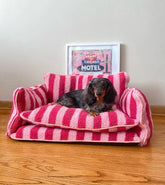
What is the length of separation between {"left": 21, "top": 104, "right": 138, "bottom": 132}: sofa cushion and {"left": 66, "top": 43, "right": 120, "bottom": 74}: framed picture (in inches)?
41.7

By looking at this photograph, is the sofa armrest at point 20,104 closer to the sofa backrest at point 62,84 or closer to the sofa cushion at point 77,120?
the sofa cushion at point 77,120

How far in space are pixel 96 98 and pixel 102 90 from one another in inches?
6.0

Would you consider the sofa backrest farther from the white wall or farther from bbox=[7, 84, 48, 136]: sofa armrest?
the white wall

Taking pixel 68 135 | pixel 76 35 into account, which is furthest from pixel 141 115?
pixel 76 35

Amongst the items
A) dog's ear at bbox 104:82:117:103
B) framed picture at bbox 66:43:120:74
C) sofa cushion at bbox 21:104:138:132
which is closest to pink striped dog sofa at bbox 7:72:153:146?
sofa cushion at bbox 21:104:138:132

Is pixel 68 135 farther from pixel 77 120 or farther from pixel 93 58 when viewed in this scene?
pixel 93 58

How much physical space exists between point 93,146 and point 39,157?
442 millimetres

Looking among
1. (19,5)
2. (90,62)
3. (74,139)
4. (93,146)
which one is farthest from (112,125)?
(19,5)

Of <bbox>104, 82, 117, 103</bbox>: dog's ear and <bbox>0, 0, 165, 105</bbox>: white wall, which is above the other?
<bbox>0, 0, 165, 105</bbox>: white wall

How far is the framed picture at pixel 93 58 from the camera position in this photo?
250 cm

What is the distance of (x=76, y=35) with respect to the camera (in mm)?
2605

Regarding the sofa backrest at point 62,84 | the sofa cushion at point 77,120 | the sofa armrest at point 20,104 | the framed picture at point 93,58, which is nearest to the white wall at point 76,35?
the framed picture at point 93,58

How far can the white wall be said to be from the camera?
2.44m

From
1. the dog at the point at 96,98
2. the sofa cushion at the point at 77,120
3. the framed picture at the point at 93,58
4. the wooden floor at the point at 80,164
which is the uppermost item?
the framed picture at the point at 93,58
